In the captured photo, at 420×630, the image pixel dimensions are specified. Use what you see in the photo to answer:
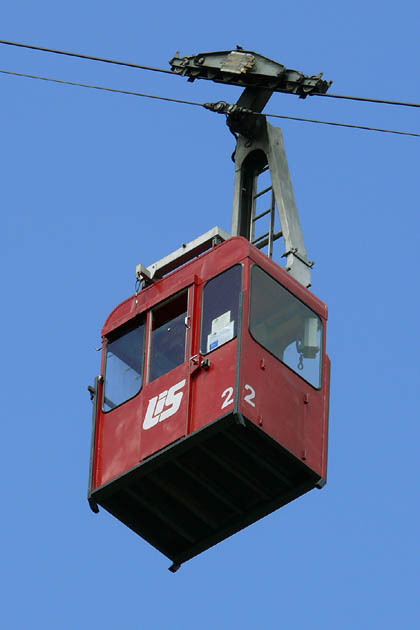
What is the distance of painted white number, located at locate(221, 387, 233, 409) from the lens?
→ 3017 cm

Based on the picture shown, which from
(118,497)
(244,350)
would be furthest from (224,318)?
(118,497)

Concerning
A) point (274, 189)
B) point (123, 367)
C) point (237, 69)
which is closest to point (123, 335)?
point (123, 367)

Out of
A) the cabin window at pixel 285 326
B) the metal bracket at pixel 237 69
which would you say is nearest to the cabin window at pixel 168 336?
the cabin window at pixel 285 326

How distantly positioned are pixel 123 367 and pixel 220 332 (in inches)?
71.7

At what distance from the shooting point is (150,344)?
3183cm

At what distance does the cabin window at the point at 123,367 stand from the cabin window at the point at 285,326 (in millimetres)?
1747

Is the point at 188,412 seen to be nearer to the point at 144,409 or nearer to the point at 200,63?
the point at 144,409

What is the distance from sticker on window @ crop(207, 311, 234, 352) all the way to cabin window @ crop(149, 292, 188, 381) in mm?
436

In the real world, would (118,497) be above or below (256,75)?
below

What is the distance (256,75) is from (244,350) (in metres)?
4.66

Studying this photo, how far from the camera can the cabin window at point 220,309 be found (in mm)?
30844

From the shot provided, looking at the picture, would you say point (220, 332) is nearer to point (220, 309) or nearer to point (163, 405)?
point (220, 309)

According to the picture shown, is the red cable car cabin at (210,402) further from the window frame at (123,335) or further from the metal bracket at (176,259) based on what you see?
the metal bracket at (176,259)

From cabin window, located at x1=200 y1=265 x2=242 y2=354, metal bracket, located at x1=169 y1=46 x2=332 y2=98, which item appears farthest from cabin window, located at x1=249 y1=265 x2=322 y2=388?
metal bracket, located at x1=169 y1=46 x2=332 y2=98
